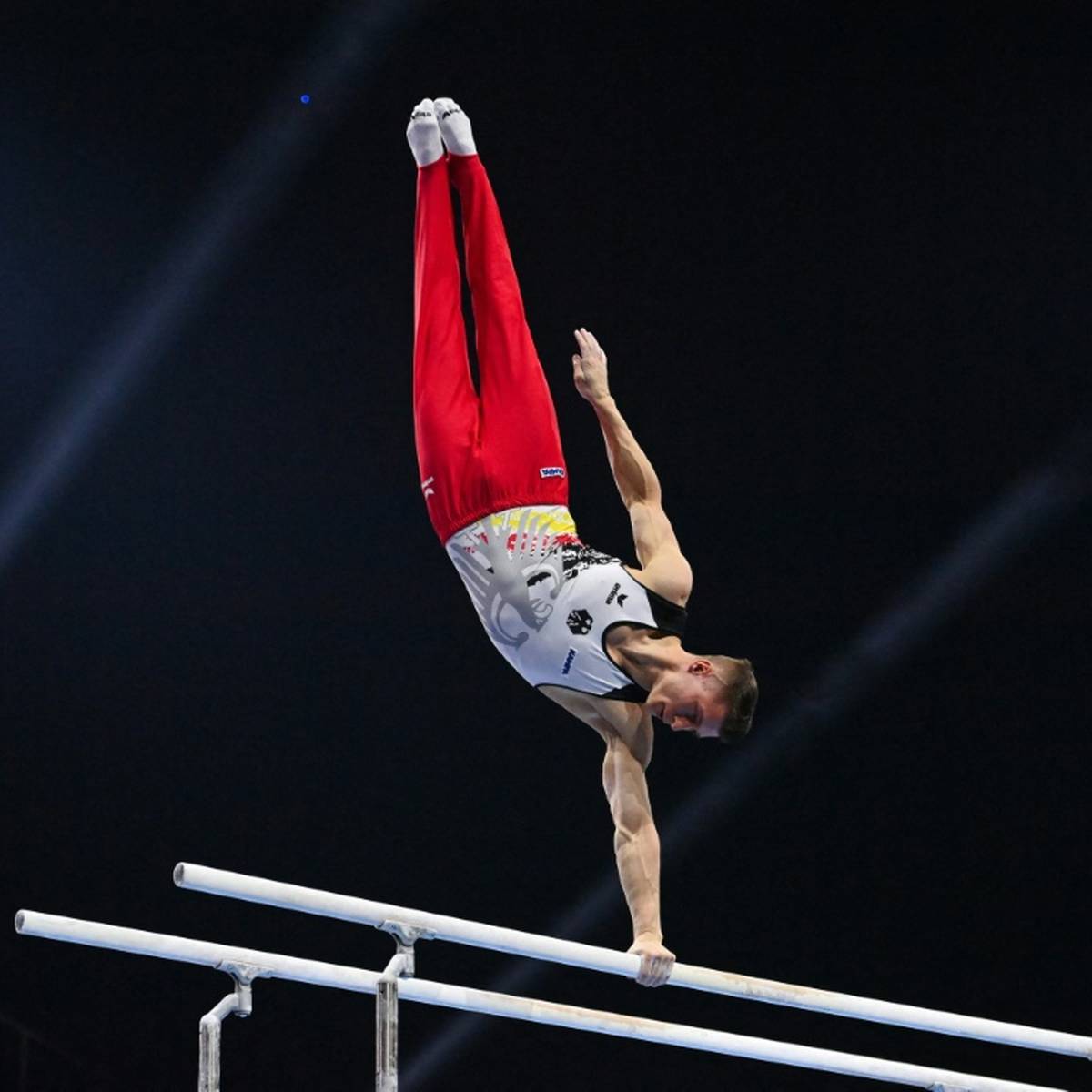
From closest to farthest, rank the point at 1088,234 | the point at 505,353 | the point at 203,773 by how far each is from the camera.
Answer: the point at 505,353 → the point at 203,773 → the point at 1088,234

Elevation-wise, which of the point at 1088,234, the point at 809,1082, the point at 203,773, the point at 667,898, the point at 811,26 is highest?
the point at 811,26

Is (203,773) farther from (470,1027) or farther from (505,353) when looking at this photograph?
(505,353)

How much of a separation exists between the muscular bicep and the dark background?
8.88 feet

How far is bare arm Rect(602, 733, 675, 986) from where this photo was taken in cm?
426

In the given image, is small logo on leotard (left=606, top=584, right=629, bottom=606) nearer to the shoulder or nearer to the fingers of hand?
the shoulder

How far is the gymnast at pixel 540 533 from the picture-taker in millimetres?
4352

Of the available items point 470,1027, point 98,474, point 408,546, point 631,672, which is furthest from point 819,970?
point 98,474

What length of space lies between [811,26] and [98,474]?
366cm

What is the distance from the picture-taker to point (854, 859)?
709 centimetres

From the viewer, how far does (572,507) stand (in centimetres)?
739

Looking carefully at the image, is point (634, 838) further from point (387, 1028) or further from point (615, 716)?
point (387, 1028)

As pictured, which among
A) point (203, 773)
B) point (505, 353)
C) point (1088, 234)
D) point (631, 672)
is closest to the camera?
point (631, 672)

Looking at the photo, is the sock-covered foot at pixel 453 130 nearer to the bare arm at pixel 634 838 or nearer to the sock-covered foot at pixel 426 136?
the sock-covered foot at pixel 426 136

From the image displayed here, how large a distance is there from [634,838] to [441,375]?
1.36 metres
